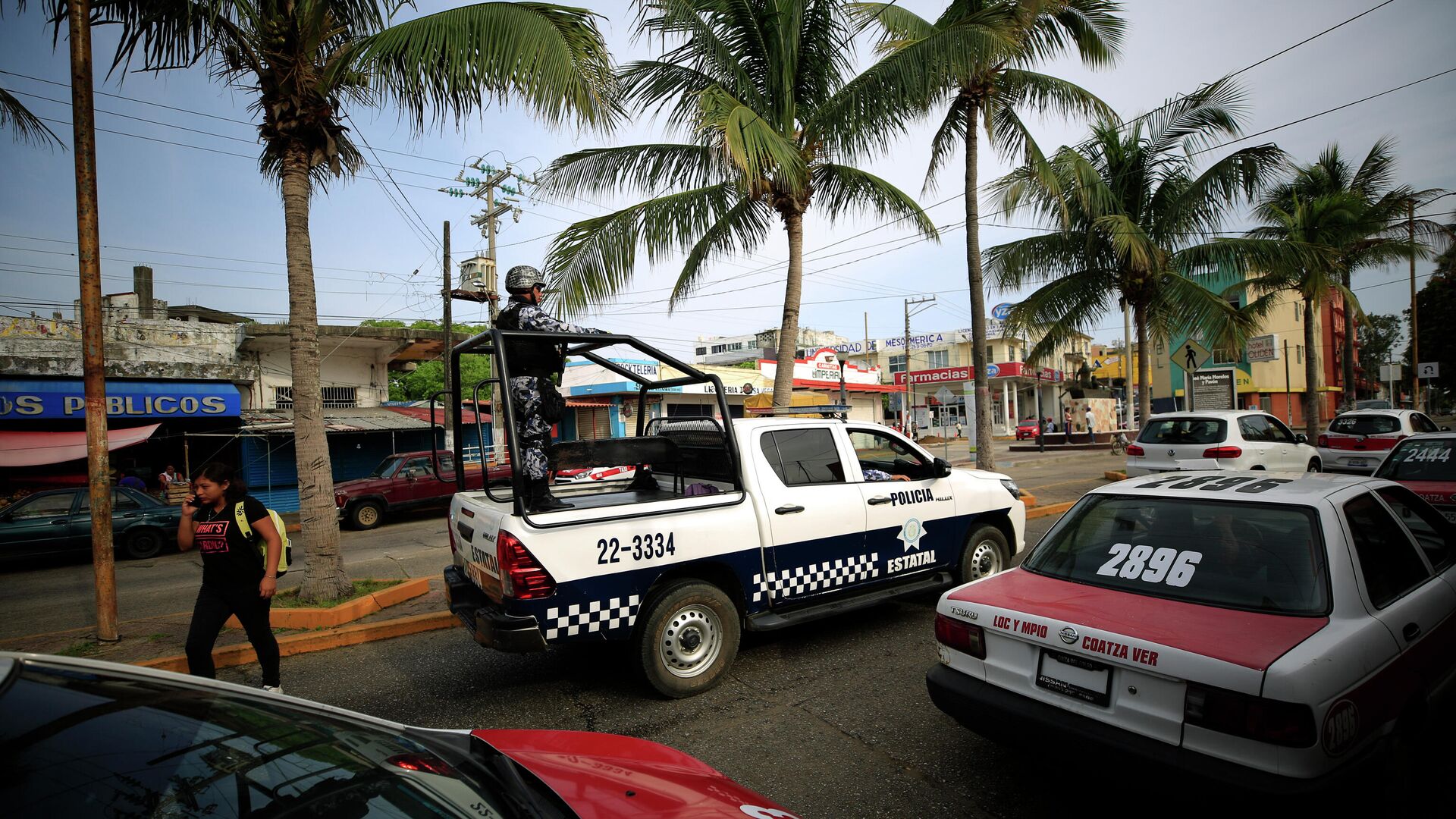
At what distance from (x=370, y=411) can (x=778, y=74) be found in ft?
54.3

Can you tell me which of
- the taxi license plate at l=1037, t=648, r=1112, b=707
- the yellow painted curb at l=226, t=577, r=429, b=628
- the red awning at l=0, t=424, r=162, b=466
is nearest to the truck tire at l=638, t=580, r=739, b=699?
the taxi license plate at l=1037, t=648, r=1112, b=707

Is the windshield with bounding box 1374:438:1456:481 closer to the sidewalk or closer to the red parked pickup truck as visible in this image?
the sidewalk

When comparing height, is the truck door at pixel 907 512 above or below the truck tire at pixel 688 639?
above

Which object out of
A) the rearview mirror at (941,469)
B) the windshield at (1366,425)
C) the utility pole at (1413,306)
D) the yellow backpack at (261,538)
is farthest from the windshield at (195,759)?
the utility pole at (1413,306)

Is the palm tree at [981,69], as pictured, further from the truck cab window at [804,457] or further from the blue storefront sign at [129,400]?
the blue storefront sign at [129,400]

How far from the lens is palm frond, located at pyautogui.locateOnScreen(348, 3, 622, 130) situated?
220 inches

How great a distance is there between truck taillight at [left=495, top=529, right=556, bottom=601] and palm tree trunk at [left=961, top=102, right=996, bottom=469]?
31.5 feet

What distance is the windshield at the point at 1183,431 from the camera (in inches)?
444

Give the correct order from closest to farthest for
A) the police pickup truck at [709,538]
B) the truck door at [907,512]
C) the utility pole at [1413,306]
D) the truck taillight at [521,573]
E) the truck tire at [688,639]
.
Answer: the truck taillight at [521,573]
the police pickup truck at [709,538]
the truck tire at [688,639]
the truck door at [907,512]
the utility pole at [1413,306]

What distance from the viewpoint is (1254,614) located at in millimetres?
2783

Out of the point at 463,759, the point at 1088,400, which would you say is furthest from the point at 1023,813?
the point at 1088,400

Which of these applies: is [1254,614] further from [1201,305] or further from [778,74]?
[1201,305]

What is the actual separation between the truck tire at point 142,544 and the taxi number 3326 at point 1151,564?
15.6m

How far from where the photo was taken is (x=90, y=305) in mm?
6086
